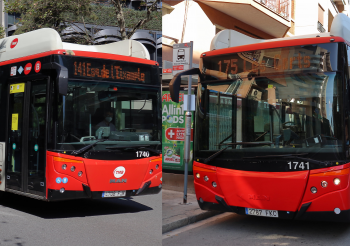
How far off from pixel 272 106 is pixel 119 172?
3.07 m

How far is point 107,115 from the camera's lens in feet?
26.6

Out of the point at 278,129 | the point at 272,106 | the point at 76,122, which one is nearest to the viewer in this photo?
the point at 278,129

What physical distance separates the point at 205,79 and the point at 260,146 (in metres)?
1.50

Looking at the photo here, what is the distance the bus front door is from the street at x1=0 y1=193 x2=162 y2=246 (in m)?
0.58

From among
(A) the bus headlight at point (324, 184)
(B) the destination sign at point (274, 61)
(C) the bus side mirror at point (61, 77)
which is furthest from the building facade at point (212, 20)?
(A) the bus headlight at point (324, 184)

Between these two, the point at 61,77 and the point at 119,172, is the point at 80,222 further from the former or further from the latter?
the point at 61,77

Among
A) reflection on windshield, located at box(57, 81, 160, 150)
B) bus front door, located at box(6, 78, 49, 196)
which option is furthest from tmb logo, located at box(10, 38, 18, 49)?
reflection on windshield, located at box(57, 81, 160, 150)

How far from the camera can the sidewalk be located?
747 cm

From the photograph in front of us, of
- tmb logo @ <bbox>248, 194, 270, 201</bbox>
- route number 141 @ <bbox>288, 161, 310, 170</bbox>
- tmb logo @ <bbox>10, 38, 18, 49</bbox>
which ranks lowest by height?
tmb logo @ <bbox>248, 194, 270, 201</bbox>

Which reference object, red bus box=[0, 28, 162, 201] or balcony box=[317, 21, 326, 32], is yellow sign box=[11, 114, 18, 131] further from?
balcony box=[317, 21, 326, 32]

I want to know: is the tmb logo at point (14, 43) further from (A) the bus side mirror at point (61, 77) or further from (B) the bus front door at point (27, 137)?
(A) the bus side mirror at point (61, 77)

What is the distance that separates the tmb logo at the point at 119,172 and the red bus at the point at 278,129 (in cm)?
152

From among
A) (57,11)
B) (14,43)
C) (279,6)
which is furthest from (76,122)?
(279,6)

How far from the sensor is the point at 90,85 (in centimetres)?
801
